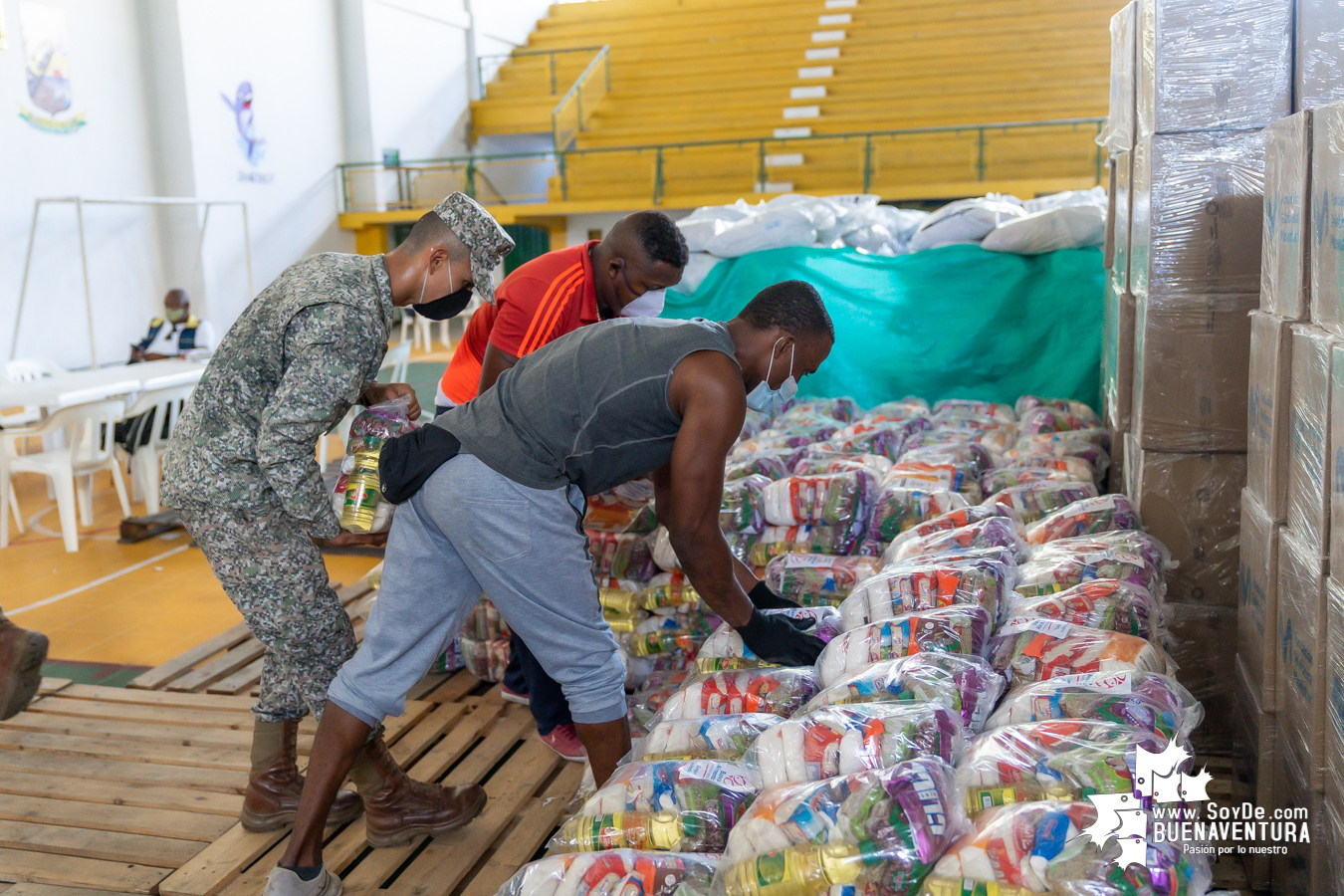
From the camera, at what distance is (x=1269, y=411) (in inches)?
81.8

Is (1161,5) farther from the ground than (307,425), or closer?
farther from the ground

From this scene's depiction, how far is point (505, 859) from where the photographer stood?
2369 millimetres

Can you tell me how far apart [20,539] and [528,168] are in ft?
37.4

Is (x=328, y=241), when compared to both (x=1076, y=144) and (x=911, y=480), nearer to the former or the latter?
(x=1076, y=144)

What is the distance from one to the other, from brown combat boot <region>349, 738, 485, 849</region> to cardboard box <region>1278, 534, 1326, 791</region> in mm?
1784

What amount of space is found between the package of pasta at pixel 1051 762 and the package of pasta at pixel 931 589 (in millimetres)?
538

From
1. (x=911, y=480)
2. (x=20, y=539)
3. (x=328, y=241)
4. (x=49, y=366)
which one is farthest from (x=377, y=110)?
(x=911, y=480)

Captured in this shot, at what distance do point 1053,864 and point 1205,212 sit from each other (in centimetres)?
182

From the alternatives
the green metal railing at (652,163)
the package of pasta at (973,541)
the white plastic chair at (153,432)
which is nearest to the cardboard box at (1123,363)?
the package of pasta at (973,541)

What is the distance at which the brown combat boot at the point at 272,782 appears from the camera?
8.26 feet

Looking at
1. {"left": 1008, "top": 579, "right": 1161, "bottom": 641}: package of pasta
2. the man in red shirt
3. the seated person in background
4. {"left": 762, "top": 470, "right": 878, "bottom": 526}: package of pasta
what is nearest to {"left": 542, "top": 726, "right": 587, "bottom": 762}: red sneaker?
the man in red shirt

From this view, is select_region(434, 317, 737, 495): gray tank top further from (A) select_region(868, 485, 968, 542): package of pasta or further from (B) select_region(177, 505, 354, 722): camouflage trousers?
(A) select_region(868, 485, 968, 542): package of pasta

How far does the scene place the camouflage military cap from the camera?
2246 millimetres

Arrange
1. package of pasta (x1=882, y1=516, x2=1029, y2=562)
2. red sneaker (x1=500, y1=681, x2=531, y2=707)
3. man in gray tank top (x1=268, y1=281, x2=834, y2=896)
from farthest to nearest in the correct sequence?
red sneaker (x1=500, y1=681, x2=531, y2=707) → package of pasta (x1=882, y1=516, x2=1029, y2=562) → man in gray tank top (x1=268, y1=281, x2=834, y2=896)
